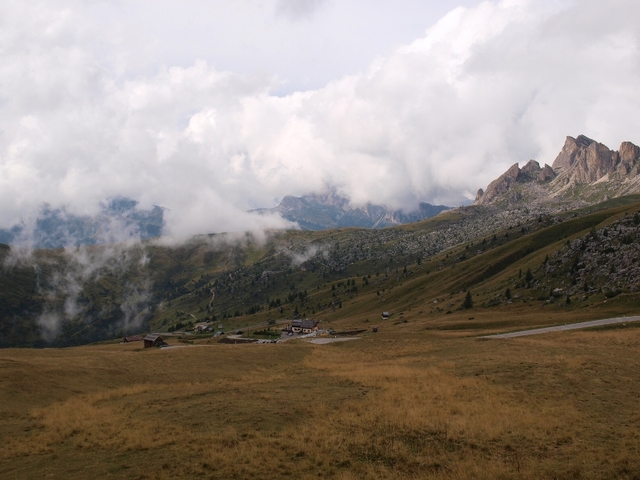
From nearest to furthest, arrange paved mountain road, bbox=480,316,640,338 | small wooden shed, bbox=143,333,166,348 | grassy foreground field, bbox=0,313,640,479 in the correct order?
1. grassy foreground field, bbox=0,313,640,479
2. paved mountain road, bbox=480,316,640,338
3. small wooden shed, bbox=143,333,166,348

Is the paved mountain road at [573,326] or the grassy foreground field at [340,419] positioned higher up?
the grassy foreground field at [340,419]

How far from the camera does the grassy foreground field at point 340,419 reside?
69.4 ft

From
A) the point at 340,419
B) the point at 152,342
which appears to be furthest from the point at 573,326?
the point at 152,342

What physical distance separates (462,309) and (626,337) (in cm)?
8570

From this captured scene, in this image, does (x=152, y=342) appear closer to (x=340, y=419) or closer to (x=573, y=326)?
(x=573, y=326)

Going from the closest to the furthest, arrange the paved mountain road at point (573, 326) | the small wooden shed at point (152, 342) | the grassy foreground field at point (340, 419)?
the grassy foreground field at point (340, 419) < the paved mountain road at point (573, 326) < the small wooden shed at point (152, 342)

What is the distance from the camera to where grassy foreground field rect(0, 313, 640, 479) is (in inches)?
833

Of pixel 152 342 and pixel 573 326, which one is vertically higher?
pixel 152 342

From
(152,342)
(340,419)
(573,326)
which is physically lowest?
(573,326)

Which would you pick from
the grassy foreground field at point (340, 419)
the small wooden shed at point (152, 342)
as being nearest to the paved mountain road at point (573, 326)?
the grassy foreground field at point (340, 419)

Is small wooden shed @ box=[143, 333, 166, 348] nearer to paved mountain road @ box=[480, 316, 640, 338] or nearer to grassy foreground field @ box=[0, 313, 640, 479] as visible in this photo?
grassy foreground field @ box=[0, 313, 640, 479]

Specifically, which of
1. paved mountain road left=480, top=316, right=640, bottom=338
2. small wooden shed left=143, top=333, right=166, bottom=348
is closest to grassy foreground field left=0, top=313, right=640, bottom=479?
paved mountain road left=480, top=316, right=640, bottom=338

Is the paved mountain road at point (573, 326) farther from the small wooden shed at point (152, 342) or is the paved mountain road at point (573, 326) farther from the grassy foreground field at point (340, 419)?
the small wooden shed at point (152, 342)

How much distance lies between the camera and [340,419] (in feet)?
95.3
